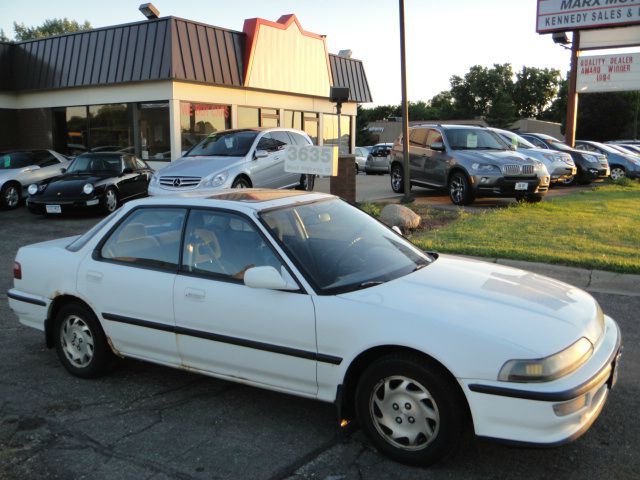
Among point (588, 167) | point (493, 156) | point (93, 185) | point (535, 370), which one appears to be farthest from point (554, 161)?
point (535, 370)

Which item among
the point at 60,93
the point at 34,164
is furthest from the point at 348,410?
the point at 60,93

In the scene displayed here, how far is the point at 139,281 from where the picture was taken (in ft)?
13.6

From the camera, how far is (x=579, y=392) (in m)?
2.96

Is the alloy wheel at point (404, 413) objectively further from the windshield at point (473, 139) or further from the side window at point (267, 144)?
the windshield at point (473, 139)

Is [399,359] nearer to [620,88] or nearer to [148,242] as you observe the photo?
[148,242]

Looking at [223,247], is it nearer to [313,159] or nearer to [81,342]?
[81,342]

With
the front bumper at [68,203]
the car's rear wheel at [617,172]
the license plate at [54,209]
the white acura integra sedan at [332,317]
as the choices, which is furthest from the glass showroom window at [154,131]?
the car's rear wheel at [617,172]

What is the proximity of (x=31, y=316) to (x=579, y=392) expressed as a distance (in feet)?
13.1

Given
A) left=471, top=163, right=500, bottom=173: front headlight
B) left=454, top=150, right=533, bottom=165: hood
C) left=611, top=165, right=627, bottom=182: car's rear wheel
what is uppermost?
left=454, top=150, right=533, bottom=165: hood

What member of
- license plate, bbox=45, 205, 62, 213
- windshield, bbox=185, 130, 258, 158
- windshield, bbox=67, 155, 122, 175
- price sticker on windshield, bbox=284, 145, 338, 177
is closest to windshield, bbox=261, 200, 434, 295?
price sticker on windshield, bbox=284, 145, 338, 177

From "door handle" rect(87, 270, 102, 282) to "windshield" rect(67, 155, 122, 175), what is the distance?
967 centimetres

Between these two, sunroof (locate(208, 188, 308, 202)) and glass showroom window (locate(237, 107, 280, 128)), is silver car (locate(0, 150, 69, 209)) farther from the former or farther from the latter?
sunroof (locate(208, 188, 308, 202))

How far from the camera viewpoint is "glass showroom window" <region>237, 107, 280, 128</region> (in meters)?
19.5

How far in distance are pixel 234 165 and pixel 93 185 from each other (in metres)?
3.32
